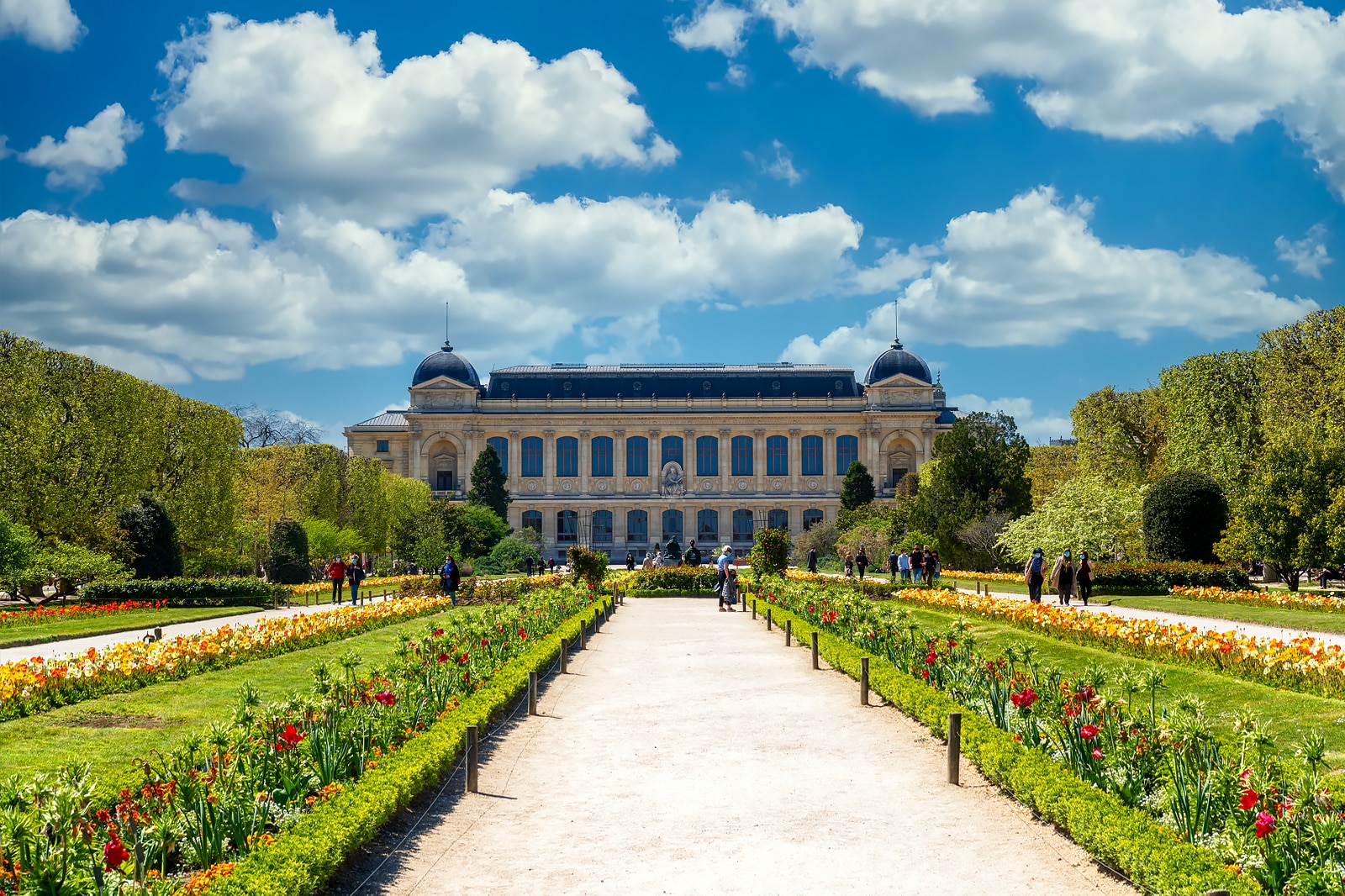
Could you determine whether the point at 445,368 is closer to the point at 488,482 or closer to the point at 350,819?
the point at 488,482

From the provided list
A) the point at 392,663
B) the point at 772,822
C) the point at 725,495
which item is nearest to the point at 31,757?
the point at 392,663

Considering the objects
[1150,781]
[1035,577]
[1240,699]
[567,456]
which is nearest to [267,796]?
[1150,781]

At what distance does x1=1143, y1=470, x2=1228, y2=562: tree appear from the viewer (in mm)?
29984

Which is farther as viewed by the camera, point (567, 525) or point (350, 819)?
point (567, 525)

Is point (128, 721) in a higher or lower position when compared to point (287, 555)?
lower

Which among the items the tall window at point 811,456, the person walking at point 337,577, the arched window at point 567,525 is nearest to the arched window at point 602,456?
the arched window at point 567,525

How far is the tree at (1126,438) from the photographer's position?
44.8 metres

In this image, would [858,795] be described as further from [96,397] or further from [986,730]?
[96,397]

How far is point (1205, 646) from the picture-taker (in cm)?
1343

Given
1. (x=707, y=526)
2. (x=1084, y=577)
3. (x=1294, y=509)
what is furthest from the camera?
(x=707, y=526)

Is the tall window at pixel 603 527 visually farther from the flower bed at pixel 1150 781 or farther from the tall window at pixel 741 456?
the flower bed at pixel 1150 781

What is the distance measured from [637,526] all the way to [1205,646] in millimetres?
65388

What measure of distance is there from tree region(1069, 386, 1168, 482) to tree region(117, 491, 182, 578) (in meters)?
32.4

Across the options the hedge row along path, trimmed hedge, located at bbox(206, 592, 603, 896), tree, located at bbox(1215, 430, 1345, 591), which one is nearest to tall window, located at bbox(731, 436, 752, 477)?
tree, located at bbox(1215, 430, 1345, 591)
